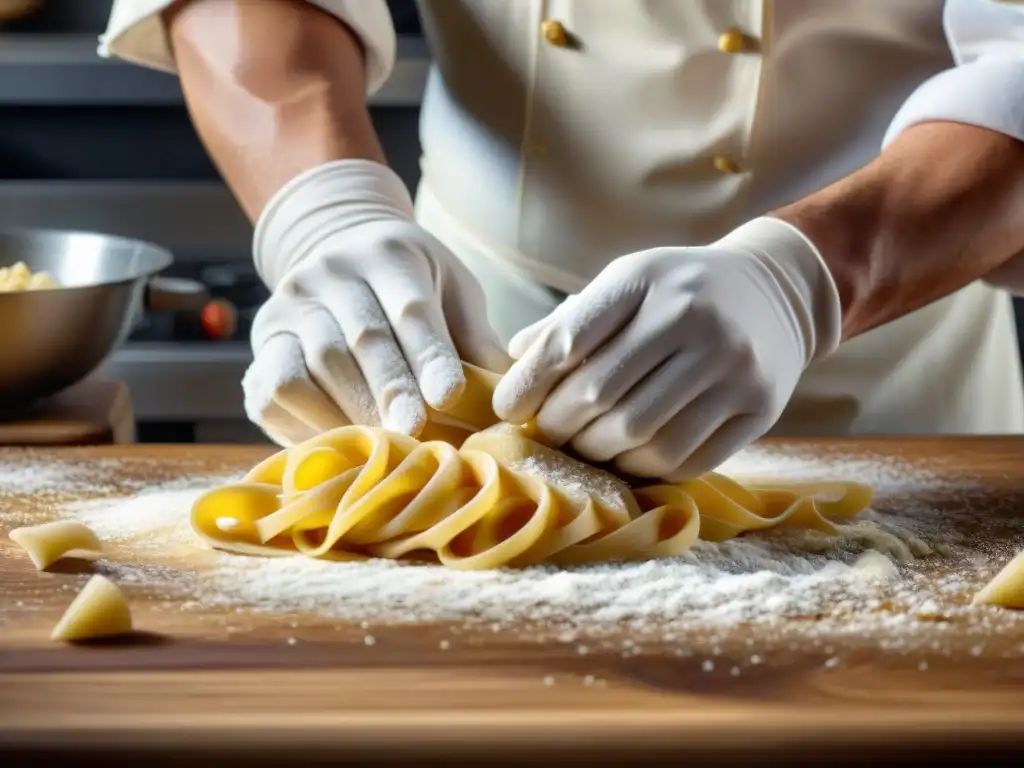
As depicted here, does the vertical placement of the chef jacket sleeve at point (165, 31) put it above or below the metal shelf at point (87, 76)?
above

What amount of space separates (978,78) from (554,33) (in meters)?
0.55

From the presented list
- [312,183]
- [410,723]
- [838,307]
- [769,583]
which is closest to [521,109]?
[312,183]

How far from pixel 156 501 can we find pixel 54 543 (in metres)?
0.23

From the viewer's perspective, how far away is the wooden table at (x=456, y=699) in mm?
895

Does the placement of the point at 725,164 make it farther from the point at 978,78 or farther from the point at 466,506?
the point at 466,506

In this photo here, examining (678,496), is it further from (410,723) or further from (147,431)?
(147,431)

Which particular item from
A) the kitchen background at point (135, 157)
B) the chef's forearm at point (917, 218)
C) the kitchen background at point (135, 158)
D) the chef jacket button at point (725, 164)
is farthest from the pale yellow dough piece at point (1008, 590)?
the kitchen background at point (135, 158)

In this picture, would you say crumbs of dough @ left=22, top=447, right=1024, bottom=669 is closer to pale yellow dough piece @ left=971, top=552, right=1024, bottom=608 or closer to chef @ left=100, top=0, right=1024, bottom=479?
pale yellow dough piece @ left=971, top=552, right=1024, bottom=608

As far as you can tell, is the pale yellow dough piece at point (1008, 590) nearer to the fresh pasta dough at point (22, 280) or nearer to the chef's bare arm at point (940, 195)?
the chef's bare arm at point (940, 195)

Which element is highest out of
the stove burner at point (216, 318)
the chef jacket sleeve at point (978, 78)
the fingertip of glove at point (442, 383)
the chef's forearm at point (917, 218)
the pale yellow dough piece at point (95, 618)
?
the chef jacket sleeve at point (978, 78)

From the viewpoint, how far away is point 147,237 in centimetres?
315

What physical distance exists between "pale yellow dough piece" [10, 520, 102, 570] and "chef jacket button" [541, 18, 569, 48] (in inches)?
36.5

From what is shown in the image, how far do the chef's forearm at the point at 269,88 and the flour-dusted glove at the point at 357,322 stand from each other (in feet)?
0.32

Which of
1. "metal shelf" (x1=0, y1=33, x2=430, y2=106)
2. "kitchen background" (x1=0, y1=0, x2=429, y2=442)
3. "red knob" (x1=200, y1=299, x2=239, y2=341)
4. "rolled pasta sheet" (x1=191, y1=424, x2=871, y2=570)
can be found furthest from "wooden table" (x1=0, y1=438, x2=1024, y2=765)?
"metal shelf" (x1=0, y1=33, x2=430, y2=106)
